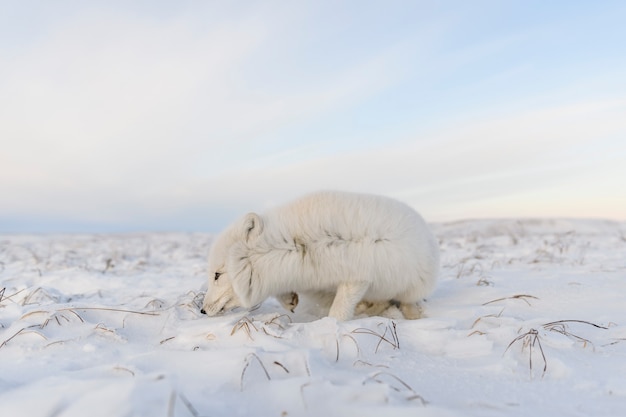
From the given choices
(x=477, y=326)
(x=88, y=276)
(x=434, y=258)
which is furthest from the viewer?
(x=88, y=276)

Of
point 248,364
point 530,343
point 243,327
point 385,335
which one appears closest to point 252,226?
point 243,327

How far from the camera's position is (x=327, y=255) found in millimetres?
3805

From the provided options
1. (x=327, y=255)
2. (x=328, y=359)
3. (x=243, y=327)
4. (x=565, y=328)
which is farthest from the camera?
(x=327, y=255)

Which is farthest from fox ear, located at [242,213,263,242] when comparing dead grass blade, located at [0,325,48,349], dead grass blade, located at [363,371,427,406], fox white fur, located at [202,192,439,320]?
dead grass blade, located at [363,371,427,406]

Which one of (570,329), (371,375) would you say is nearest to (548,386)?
(371,375)

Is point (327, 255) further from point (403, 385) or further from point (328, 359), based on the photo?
point (403, 385)

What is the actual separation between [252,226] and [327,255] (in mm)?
717

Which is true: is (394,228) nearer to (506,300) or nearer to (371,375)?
(506,300)

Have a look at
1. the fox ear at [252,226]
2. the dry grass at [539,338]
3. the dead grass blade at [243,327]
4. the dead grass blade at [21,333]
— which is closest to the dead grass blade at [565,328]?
the dry grass at [539,338]

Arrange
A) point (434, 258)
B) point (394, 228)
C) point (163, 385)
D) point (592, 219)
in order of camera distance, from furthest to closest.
A: 1. point (592, 219)
2. point (434, 258)
3. point (394, 228)
4. point (163, 385)

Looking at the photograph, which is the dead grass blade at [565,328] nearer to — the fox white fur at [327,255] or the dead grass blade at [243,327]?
the fox white fur at [327,255]

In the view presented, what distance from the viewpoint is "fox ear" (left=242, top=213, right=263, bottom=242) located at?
3.94 meters

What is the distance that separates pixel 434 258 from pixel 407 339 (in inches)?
50.4

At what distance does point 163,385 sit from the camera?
1.80 m
